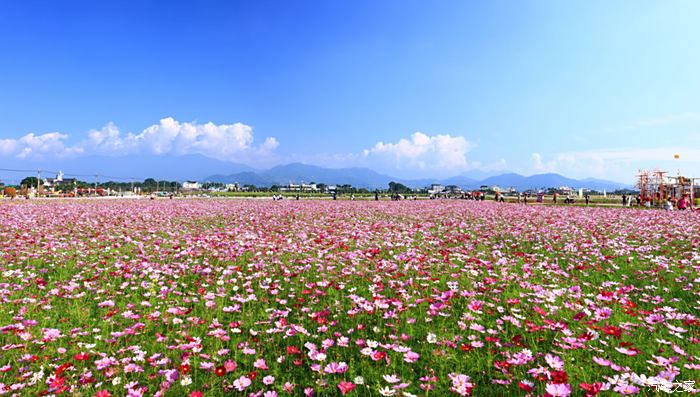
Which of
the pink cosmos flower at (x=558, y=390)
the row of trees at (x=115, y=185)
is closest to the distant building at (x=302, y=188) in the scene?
the row of trees at (x=115, y=185)

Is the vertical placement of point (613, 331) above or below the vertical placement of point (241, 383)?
above

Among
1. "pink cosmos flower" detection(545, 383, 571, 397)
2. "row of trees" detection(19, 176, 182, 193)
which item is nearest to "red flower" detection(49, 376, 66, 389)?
"pink cosmos flower" detection(545, 383, 571, 397)

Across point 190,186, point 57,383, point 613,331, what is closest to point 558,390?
point 613,331

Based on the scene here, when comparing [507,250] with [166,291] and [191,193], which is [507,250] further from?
[191,193]

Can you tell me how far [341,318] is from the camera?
14.5 feet

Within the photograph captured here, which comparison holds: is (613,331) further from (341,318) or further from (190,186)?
(190,186)

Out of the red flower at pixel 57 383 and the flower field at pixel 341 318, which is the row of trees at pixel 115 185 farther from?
the red flower at pixel 57 383

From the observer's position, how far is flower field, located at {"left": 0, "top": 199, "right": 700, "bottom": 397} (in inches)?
118

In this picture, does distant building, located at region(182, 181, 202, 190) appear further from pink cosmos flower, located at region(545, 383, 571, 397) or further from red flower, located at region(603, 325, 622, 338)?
pink cosmos flower, located at region(545, 383, 571, 397)

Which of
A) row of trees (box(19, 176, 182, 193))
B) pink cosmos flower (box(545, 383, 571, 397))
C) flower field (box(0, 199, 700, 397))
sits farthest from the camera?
row of trees (box(19, 176, 182, 193))

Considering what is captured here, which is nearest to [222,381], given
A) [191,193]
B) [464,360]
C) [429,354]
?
[429,354]

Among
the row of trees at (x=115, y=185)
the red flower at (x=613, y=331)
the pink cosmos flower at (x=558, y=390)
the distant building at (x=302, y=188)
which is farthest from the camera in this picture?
the distant building at (x=302, y=188)

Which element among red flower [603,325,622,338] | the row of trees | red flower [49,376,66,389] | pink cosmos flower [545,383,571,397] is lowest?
red flower [49,376,66,389]

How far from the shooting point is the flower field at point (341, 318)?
3.00 meters
